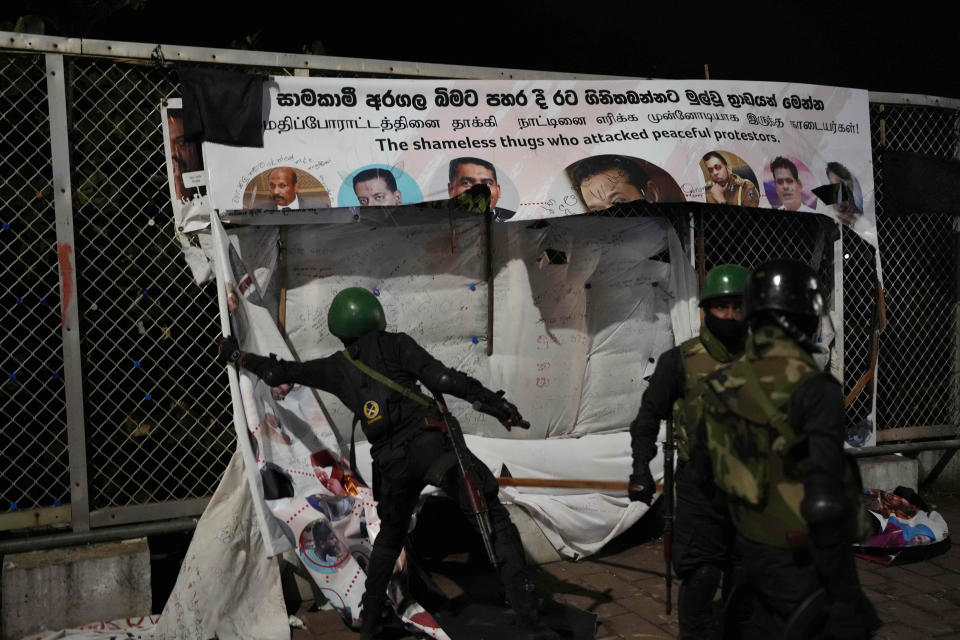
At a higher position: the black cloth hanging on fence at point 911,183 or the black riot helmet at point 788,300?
the black cloth hanging on fence at point 911,183

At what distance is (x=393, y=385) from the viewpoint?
14.5ft

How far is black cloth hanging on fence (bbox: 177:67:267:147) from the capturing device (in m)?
4.91

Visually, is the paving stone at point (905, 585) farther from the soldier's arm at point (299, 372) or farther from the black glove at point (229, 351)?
the black glove at point (229, 351)

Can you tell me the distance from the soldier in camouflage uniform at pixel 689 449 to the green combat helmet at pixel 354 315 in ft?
4.83

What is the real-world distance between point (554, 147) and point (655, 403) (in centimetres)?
208

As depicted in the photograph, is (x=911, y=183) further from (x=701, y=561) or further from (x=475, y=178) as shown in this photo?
(x=701, y=561)

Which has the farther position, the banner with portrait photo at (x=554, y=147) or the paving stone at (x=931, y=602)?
the banner with portrait photo at (x=554, y=147)

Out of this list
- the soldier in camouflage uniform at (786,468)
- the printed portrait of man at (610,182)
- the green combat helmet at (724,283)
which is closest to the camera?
the soldier in camouflage uniform at (786,468)

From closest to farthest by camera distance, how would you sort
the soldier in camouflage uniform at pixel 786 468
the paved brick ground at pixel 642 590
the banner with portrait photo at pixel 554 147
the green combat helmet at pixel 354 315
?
the soldier in camouflage uniform at pixel 786 468 → the green combat helmet at pixel 354 315 → the paved brick ground at pixel 642 590 → the banner with portrait photo at pixel 554 147

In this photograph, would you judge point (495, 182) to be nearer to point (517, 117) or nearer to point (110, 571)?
point (517, 117)

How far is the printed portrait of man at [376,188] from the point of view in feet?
17.0

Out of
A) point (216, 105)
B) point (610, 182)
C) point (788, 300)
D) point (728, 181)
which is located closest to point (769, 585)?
point (788, 300)

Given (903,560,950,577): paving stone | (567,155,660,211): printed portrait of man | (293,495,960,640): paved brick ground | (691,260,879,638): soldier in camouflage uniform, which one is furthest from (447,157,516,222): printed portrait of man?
(903,560,950,577): paving stone

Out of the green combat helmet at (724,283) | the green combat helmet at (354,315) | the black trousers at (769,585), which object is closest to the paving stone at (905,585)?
the green combat helmet at (724,283)
